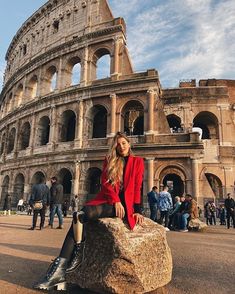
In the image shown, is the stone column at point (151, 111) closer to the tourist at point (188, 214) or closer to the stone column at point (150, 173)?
the stone column at point (150, 173)

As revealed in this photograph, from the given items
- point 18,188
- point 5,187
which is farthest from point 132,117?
point 5,187

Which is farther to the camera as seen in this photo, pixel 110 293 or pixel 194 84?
pixel 194 84

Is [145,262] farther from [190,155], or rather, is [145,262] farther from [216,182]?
[216,182]

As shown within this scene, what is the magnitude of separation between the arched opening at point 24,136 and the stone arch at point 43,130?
2128mm

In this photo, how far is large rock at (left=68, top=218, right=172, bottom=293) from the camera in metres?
2.46

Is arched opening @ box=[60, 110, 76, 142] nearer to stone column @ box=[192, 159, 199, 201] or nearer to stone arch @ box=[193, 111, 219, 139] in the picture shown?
stone column @ box=[192, 159, 199, 201]

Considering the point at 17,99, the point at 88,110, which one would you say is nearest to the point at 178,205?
the point at 88,110

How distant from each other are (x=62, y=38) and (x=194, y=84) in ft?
38.8

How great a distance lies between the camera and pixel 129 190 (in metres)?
2.85

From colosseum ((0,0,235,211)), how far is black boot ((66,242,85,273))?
46.1 ft

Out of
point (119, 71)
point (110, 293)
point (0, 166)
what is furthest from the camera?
point (0, 166)

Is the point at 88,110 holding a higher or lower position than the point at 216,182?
higher

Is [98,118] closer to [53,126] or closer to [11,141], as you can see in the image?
[53,126]

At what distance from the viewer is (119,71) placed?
19328mm
